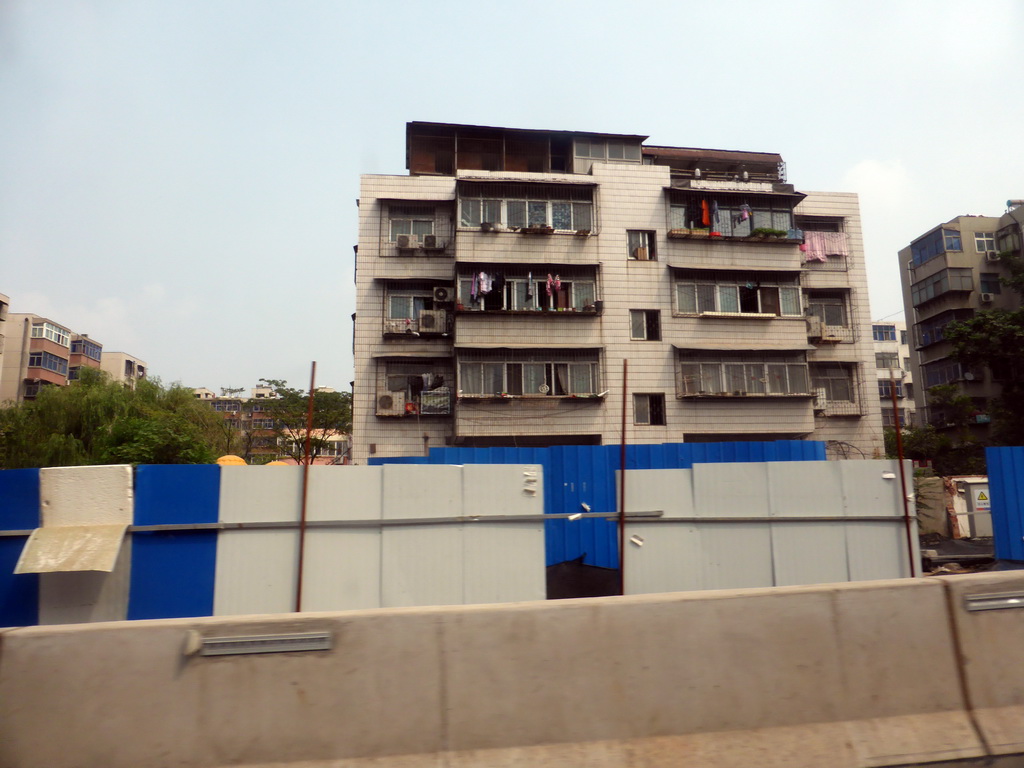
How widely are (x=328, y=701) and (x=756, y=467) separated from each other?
6.36m

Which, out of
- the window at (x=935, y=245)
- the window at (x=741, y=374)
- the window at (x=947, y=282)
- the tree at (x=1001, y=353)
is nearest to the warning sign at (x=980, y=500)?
the window at (x=741, y=374)

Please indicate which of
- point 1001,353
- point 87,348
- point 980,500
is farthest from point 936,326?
point 87,348

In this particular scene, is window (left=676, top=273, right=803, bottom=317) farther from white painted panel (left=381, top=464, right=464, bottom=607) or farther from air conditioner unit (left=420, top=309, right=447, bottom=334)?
white painted panel (left=381, top=464, right=464, bottom=607)

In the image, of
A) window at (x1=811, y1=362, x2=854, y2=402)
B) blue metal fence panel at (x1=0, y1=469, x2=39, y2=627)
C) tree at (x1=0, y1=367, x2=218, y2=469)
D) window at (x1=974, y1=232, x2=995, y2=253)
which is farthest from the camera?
window at (x1=974, y1=232, x2=995, y2=253)

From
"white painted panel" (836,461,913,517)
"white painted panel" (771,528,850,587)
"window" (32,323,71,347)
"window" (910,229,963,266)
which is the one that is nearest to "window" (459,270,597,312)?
"white painted panel" (836,461,913,517)

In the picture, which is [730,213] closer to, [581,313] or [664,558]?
[581,313]

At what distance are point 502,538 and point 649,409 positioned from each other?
1982cm

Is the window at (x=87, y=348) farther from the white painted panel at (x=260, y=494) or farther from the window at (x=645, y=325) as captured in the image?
the white painted panel at (x=260, y=494)

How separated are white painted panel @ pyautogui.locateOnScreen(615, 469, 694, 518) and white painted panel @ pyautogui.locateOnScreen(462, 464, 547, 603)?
1299 mm

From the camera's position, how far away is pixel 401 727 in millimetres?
3598

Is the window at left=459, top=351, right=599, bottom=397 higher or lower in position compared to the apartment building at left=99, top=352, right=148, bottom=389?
lower

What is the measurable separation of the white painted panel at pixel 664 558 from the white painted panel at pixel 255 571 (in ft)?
13.4

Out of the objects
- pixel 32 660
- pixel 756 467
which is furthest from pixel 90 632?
pixel 756 467

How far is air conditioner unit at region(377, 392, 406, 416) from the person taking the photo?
2586cm
